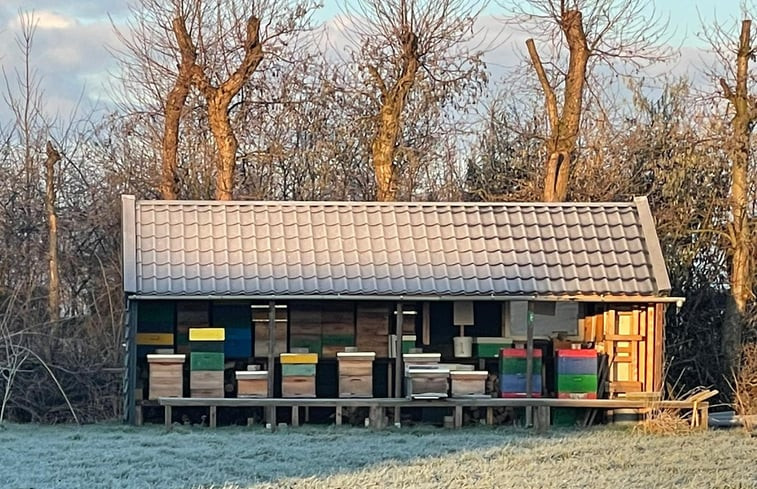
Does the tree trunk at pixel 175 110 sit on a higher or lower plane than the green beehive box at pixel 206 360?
higher

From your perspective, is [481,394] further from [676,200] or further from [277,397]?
[676,200]

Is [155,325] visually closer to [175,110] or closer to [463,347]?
[463,347]

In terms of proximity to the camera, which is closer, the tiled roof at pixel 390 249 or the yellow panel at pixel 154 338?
the tiled roof at pixel 390 249

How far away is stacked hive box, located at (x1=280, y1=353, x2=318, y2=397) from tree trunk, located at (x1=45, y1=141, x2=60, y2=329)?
560cm

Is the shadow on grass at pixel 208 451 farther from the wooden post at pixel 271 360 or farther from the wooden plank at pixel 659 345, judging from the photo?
the wooden plank at pixel 659 345

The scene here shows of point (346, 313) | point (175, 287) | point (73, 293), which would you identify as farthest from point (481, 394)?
point (73, 293)

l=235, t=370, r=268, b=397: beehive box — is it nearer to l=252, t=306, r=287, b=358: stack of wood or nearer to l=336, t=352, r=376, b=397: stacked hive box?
l=252, t=306, r=287, b=358: stack of wood

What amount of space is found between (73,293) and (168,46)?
204 inches

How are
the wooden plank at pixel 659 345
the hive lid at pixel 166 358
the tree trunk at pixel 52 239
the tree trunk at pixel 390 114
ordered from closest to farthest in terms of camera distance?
the hive lid at pixel 166 358 < the wooden plank at pixel 659 345 < the tree trunk at pixel 52 239 < the tree trunk at pixel 390 114

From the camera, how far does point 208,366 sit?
15062 millimetres

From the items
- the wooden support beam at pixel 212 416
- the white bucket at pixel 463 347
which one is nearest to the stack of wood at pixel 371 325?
the white bucket at pixel 463 347

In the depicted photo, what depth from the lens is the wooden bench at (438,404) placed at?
15.0 m

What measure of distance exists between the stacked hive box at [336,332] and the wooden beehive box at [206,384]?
5.98 ft

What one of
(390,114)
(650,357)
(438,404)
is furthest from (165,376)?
(390,114)
